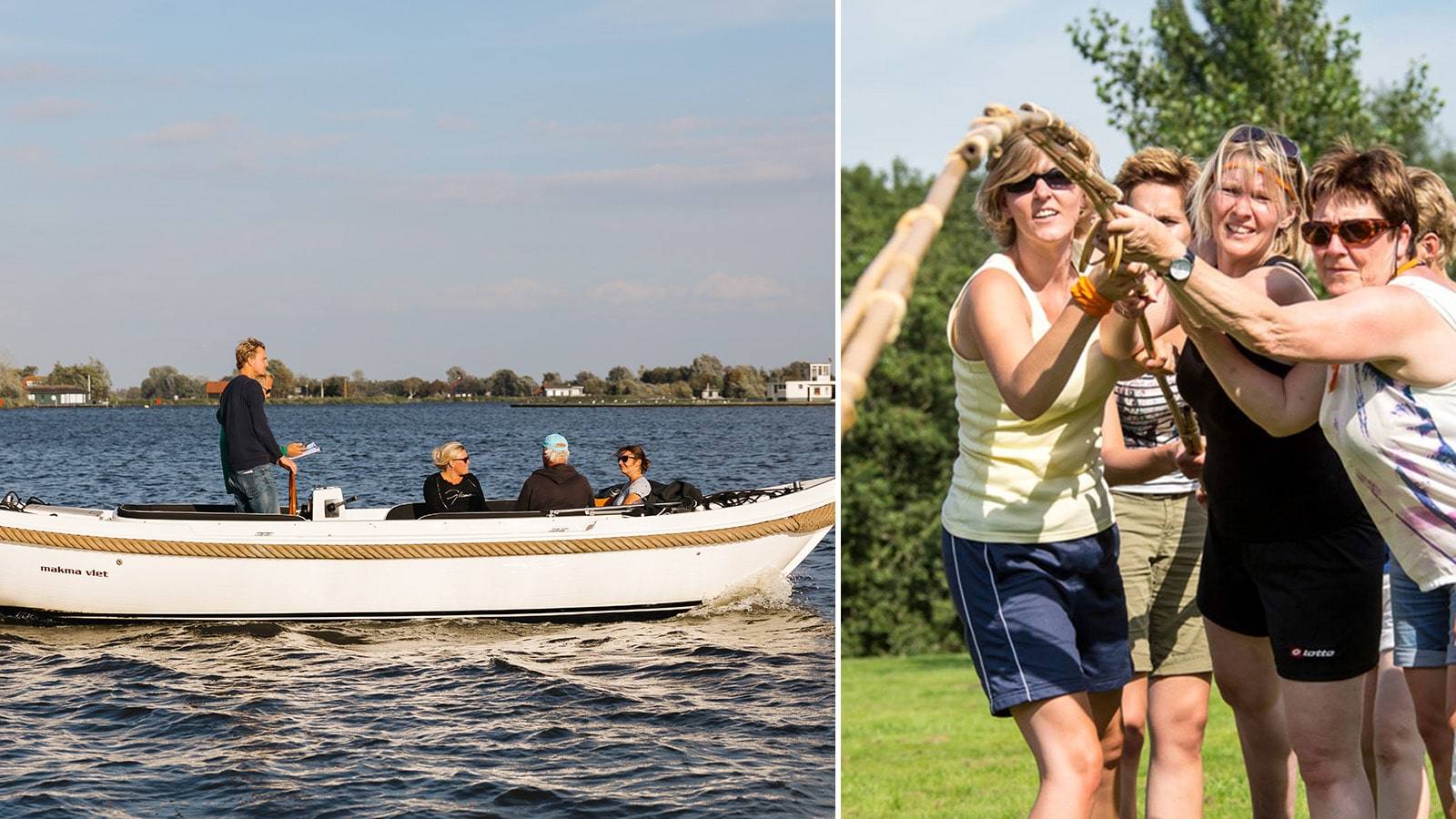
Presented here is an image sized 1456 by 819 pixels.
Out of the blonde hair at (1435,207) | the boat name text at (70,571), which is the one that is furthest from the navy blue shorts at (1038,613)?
the boat name text at (70,571)

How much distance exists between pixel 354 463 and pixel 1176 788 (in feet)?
162

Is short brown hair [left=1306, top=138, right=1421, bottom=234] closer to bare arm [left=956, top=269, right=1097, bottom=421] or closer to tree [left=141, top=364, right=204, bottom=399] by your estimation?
bare arm [left=956, top=269, right=1097, bottom=421]

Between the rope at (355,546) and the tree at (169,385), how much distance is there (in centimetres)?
5750

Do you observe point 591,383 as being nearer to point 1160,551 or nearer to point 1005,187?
point 1160,551

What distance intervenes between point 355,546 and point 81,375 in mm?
58401

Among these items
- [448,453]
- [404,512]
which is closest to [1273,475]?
[448,453]

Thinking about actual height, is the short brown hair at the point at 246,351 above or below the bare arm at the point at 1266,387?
above

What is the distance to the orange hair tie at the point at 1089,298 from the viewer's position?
2.47m

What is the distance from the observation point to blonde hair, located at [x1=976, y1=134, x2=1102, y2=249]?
2.78 m

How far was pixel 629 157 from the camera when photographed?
200 feet

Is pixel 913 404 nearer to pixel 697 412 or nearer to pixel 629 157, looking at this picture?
pixel 629 157

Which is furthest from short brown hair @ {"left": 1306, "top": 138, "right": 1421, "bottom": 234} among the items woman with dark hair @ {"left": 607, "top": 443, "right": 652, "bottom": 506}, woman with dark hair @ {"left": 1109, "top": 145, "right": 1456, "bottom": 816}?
woman with dark hair @ {"left": 607, "top": 443, "right": 652, "bottom": 506}

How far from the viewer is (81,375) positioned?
6462 centimetres

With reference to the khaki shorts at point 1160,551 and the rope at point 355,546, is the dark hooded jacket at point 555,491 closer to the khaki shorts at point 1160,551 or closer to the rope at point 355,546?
the rope at point 355,546
